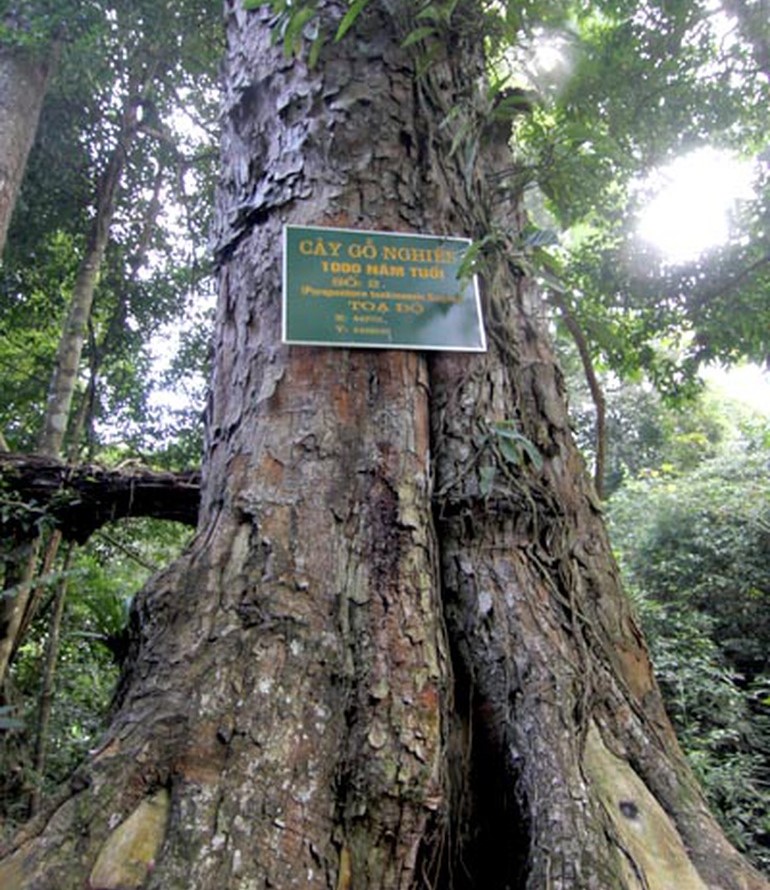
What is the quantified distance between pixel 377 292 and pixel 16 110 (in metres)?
4.05

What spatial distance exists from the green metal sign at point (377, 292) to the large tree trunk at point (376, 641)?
5 cm

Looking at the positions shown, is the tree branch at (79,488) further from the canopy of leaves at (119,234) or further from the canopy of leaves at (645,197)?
the canopy of leaves at (645,197)

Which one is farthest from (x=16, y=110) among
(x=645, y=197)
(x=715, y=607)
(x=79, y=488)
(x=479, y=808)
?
(x=715, y=607)

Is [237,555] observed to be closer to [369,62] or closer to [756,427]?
[369,62]

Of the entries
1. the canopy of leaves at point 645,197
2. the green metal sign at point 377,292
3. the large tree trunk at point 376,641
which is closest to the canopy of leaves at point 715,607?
the canopy of leaves at point 645,197

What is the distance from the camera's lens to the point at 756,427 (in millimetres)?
8711

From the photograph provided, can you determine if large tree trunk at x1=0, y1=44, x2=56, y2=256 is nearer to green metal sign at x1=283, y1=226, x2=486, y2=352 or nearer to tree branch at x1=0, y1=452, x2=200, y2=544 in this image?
tree branch at x1=0, y1=452, x2=200, y2=544

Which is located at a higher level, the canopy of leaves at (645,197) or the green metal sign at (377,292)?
the canopy of leaves at (645,197)

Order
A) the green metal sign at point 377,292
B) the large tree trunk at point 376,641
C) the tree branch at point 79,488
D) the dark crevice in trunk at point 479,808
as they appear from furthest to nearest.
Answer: the tree branch at point 79,488 < the green metal sign at point 377,292 < the dark crevice in trunk at point 479,808 < the large tree trunk at point 376,641

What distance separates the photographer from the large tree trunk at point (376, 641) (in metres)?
1.10

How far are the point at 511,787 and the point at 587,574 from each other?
0.53 meters

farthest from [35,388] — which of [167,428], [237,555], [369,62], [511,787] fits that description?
[511,787]

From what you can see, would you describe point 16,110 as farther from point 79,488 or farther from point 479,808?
point 479,808

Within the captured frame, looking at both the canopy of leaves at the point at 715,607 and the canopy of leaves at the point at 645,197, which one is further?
the canopy of leaves at the point at 645,197
